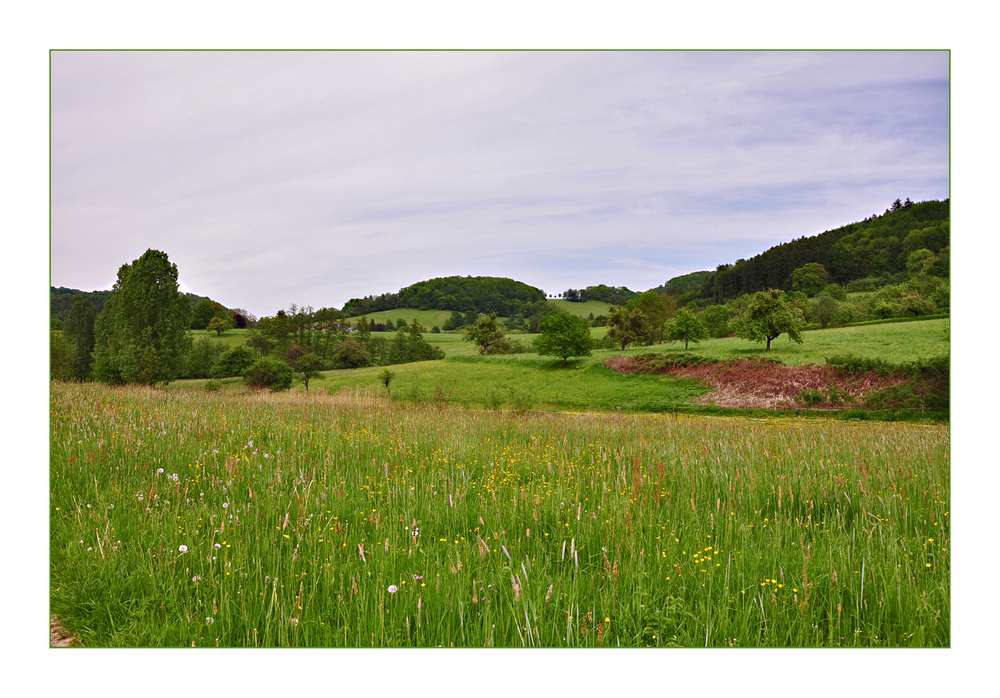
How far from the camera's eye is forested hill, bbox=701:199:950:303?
4980 millimetres

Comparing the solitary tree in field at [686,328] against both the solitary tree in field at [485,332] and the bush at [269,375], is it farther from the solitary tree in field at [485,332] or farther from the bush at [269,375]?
the bush at [269,375]

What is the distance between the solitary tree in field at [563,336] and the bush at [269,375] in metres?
5.34

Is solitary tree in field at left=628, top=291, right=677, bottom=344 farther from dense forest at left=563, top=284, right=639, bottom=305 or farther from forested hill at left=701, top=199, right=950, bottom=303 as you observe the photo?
forested hill at left=701, top=199, right=950, bottom=303

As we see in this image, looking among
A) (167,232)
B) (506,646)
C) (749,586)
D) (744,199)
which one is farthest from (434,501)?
(744,199)

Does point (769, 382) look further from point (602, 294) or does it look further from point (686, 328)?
point (602, 294)

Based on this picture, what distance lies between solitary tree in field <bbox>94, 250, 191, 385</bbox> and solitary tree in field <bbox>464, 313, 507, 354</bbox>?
508cm

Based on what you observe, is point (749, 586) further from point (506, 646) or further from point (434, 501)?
point (434, 501)

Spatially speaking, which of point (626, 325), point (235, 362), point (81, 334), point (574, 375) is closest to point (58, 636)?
point (81, 334)

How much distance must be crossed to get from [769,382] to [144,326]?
496 inches

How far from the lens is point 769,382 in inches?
489

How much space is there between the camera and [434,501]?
3.63 m

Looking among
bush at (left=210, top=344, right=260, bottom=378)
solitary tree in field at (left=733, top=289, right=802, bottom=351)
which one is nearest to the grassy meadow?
bush at (left=210, top=344, right=260, bottom=378)

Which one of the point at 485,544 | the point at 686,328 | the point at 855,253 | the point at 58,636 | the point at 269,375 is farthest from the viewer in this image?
the point at 686,328

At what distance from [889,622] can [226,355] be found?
7781 millimetres
